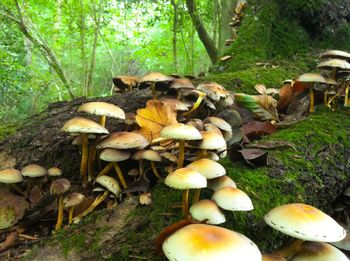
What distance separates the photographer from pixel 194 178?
1.73 m

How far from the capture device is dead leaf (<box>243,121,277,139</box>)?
110 inches

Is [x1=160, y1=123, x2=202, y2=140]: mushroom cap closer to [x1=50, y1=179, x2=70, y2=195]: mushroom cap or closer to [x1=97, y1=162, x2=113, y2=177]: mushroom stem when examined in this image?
[x1=97, y1=162, x2=113, y2=177]: mushroom stem

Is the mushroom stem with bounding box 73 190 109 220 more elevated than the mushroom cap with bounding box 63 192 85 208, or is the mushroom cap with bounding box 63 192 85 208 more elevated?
the mushroom cap with bounding box 63 192 85 208

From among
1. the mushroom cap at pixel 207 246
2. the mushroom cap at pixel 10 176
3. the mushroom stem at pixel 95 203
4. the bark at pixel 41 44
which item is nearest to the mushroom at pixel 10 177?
the mushroom cap at pixel 10 176

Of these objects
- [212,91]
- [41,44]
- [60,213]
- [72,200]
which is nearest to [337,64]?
[212,91]

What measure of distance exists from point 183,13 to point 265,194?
819 cm

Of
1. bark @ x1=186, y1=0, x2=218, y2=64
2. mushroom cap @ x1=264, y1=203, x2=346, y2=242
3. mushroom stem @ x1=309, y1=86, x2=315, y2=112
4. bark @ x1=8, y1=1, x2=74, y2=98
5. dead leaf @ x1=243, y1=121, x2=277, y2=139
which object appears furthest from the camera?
bark @ x1=186, y1=0, x2=218, y2=64

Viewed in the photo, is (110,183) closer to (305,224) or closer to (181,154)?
(181,154)

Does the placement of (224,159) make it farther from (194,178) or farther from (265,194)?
(194,178)

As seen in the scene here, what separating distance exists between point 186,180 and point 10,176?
1239 mm

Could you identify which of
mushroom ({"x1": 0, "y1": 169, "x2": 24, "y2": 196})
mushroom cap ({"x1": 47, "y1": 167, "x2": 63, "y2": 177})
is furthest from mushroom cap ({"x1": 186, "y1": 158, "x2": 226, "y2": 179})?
mushroom ({"x1": 0, "y1": 169, "x2": 24, "y2": 196})

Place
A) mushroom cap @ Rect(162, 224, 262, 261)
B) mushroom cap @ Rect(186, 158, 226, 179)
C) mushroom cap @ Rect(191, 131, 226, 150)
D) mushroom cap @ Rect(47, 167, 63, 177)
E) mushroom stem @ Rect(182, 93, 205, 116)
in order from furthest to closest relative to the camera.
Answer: mushroom stem @ Rect(182, 93, 205, 116) < mushroom cap @ Rect(47, 167, 63, 177) < mushroom cap @ Rect(191, 131, 226, 150) < mushroom cap @ Rect(186, 158, 226, 179) < mushroom cap @ Rect(162, 224, 262, 261)

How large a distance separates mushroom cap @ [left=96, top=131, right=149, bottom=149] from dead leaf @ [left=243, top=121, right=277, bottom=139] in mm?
961

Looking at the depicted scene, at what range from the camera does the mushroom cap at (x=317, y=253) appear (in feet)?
5.47
